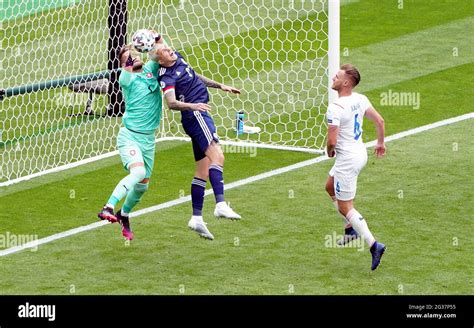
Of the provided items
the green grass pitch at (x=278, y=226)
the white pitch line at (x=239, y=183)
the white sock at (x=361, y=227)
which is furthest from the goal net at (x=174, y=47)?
the white sock at (x=361, y=227)

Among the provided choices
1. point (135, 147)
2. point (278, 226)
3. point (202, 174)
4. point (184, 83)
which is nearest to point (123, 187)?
point (135, 147)

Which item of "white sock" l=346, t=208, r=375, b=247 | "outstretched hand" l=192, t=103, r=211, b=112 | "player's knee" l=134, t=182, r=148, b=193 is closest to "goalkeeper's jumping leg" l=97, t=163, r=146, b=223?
"player's knee" l=134, t=182, r=148, b=193

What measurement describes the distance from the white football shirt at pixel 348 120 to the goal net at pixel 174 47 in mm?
4131

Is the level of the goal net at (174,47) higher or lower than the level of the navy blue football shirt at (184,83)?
higher

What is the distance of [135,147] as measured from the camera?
514 inches

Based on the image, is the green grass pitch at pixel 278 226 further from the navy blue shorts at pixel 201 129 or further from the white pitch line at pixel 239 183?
the navy blue shorts at pixel 201 129

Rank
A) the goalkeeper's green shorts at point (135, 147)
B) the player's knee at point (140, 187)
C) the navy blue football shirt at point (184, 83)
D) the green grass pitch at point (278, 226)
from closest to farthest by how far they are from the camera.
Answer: the green grass pitch at point (278, 226)
the goalkeeper's green shorts at point (135, 147)
the navy blue football shirt at point (184, 83)
the player's knee at point (140, 187)

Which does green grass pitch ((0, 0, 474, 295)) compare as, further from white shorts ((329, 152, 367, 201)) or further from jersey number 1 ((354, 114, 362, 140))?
jersey number 1 ((354, 114, 362, 140))

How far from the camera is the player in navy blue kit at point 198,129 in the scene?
13.1 meters

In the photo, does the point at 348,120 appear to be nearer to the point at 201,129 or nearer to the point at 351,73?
the point at 351,73

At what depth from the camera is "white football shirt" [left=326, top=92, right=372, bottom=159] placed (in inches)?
476

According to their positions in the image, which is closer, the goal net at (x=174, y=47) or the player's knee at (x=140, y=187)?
the player's knee at (x=140, y=187)

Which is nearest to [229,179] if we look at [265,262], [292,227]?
[292,227]

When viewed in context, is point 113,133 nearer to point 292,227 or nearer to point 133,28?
point 133,28
